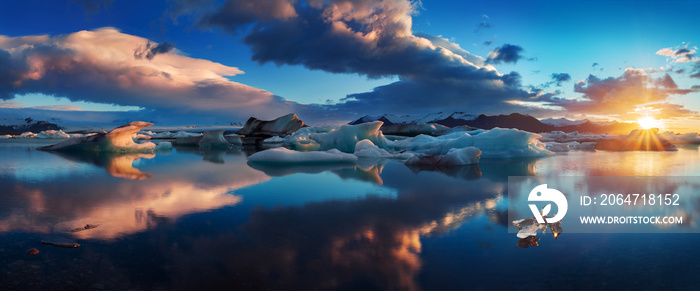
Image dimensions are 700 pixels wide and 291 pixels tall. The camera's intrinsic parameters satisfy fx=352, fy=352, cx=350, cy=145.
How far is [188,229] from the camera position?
2.90 meters

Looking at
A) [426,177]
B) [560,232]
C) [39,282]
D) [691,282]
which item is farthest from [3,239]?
[426,177]

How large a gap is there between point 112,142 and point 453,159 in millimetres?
12865

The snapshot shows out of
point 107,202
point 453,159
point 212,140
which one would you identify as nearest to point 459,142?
point 453,159

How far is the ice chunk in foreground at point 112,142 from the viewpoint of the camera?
1356 centimetres

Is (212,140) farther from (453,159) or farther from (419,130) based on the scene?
(419,130)

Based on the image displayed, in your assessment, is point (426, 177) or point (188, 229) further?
point (426, 177)

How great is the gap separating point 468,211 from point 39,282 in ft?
11.1

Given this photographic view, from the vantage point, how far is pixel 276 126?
33.3 meters

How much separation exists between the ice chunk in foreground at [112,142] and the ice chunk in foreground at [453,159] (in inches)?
417

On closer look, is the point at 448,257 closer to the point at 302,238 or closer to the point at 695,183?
the point at 302,238

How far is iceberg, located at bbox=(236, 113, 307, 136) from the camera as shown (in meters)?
32.9

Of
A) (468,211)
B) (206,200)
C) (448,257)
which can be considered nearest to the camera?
(448,257)

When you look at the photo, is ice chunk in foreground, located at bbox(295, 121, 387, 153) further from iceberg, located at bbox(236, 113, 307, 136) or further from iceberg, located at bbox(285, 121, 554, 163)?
iceberg, located at bbox(236, 113, 307, 136)

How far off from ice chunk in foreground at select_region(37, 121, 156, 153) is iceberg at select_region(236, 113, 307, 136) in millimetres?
18804
